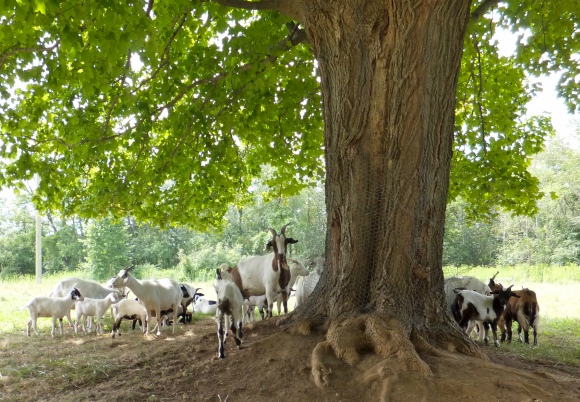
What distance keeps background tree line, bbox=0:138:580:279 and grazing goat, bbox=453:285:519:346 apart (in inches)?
880

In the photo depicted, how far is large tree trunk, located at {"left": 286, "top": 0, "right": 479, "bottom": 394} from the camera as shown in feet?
18.4

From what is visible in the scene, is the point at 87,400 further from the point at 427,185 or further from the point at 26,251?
the point at 26,251

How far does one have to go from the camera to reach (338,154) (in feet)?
19.7

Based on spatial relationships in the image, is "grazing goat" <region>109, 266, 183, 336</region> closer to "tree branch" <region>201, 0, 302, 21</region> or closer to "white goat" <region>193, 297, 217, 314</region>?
"white goat" <region>193, 297, 217, 314</region>

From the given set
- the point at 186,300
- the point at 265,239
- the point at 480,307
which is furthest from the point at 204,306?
the point at 265,239

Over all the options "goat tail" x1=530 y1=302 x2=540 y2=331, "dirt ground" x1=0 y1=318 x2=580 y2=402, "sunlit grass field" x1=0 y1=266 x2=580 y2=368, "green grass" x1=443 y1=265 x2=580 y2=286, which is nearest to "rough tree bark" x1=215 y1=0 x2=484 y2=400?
"dirt ground" x1=0 y1=318 x2=580 y2=402

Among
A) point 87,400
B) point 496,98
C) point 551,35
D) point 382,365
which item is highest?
point 551,35

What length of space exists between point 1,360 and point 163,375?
3.67 metres

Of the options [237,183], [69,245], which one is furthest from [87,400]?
[69,245]

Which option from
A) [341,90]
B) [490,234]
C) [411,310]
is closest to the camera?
[411,310]

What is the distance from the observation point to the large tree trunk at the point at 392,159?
559cm

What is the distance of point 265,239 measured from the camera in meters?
35.7

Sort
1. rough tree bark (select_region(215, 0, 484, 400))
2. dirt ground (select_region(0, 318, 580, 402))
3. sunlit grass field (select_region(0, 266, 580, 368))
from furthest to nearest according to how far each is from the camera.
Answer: sunlit grass field (select_region(0, 266, 580, 368)), rough tree bark (select_region(215, 0, 484, 400)), dirt ground (select_region(0, 318, 580, 402))

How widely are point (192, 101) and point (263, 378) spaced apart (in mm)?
6399
